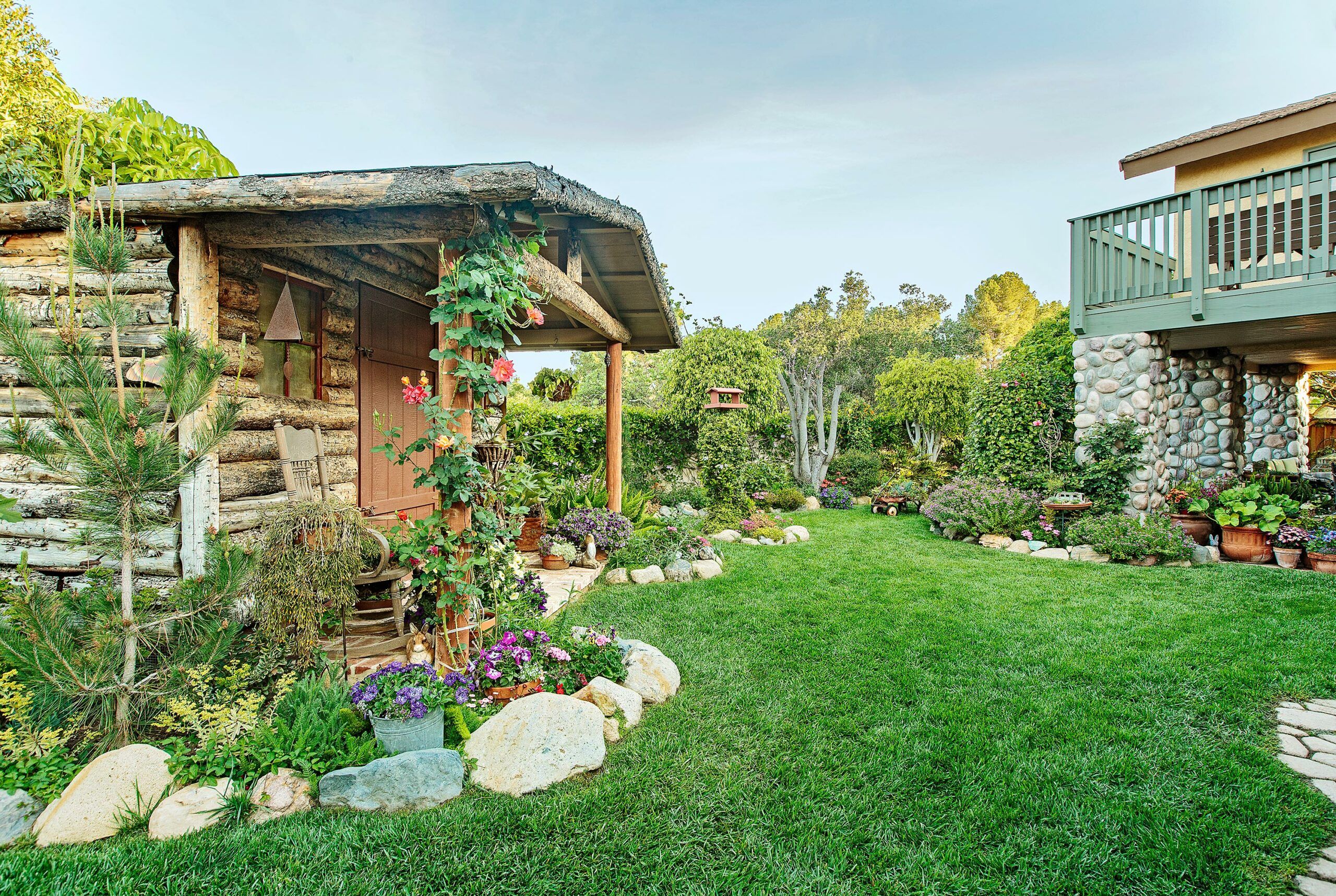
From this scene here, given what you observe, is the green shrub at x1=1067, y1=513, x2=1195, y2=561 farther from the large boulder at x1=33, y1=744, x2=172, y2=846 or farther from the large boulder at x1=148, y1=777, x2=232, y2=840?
the large boulder at x1=33, y1=744, x2=172, y2=846

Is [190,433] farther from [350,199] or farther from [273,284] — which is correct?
[350,199]

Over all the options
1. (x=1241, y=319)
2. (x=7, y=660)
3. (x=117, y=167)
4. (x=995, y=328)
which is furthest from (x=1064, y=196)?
(x=7, y=660)

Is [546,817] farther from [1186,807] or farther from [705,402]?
[705,402]

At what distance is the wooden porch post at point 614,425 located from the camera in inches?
271

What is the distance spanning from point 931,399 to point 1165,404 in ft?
17.7

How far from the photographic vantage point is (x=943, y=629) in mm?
4621

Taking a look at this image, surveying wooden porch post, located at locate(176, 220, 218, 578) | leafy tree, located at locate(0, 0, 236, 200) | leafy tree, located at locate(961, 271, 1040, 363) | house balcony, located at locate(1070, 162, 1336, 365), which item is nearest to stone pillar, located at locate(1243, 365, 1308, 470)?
house balcony, located at locate(1070, 162, 1336, 365)

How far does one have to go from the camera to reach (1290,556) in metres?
6.38

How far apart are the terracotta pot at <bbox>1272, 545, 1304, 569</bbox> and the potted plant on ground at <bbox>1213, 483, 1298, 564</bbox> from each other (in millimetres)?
177

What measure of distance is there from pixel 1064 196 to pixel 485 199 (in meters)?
17.3

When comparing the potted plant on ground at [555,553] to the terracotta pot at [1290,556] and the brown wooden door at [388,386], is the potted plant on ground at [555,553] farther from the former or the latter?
the terracotta pot at [1290,556]

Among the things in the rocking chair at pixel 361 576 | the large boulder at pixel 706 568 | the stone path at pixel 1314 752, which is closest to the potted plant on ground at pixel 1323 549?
the stone path at pixel 1314 752

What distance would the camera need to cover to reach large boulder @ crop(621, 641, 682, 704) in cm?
343

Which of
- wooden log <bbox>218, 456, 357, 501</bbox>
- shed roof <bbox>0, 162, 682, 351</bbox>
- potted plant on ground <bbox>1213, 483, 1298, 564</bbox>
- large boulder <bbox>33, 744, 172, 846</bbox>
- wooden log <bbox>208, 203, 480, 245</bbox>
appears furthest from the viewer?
potted plant on ground <bbox>1213, 483, 1298, 564</bbox>
